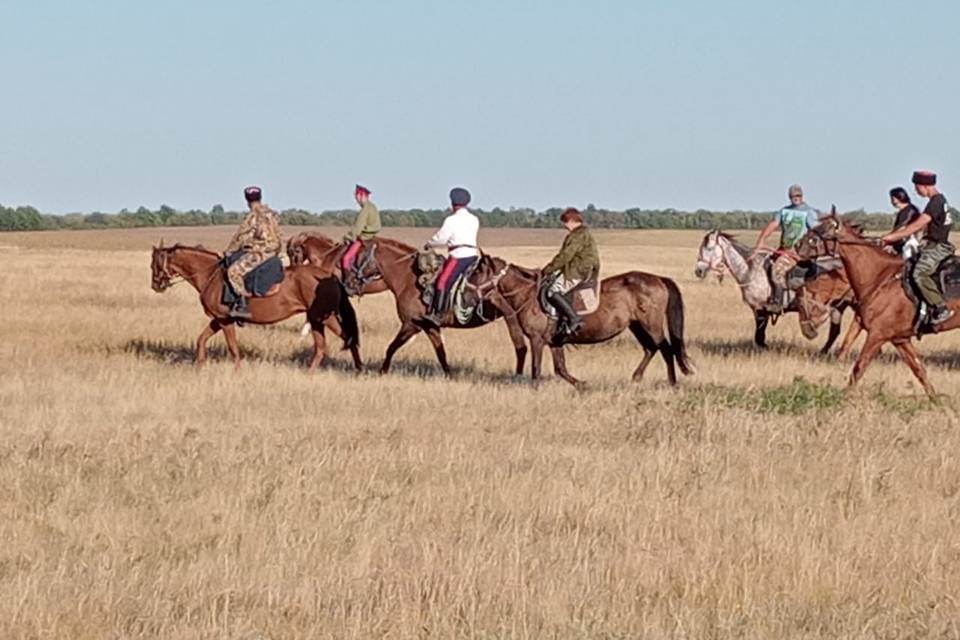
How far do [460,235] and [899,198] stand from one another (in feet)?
16.9

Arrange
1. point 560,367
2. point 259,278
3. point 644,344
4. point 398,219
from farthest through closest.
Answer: point 398,219 < point 259,278 < point 644,344 < point 560,367

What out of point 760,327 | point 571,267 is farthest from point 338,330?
point 760,327

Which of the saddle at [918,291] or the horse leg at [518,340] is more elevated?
the saddle at [918,291]

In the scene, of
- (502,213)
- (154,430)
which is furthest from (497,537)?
(502,213)

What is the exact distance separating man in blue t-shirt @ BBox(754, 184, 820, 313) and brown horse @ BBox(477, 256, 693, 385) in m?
4.02

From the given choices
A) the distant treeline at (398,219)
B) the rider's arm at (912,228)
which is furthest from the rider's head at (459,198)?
the distant treeline at (398,219)

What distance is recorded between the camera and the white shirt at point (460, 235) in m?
16.5

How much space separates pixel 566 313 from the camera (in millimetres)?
15773

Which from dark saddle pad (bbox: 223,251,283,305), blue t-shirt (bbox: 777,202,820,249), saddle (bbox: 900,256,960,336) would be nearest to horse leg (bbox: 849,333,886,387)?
saddle (bbox: 900,256,960,336)

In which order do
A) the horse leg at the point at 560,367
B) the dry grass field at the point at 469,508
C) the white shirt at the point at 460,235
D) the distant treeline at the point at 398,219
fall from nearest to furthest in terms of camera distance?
1. the dry grass field at the point at 469,508
2. the horse leg at the point at 560,367
3. the white shirt at the point at 460,235
4. the distant treeline at the point at 398,219

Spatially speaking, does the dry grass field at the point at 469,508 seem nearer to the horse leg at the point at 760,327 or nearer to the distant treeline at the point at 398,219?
the horse leg at the point at 760,327

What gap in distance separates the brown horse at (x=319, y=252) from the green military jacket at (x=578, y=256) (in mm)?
4197

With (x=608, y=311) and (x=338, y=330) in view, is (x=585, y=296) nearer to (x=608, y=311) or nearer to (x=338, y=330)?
(x=608, y=311)

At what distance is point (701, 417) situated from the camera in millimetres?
12422
